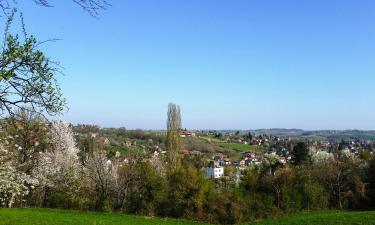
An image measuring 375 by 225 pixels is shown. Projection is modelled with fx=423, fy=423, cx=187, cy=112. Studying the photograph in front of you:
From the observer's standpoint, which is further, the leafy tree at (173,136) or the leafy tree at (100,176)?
the leafy tree at (173,136)

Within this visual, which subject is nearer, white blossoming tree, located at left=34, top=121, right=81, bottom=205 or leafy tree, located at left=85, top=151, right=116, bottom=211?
leafy tree, located at left=85, top=151, right=116, bottom=211

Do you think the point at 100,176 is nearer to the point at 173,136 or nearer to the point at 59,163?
the point at 59,163

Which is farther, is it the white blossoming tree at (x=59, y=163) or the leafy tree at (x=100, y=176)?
the white blossoming tree at (x=59, y=163)

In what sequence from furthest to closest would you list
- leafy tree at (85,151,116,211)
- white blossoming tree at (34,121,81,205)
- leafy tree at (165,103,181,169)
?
leafy tree at (165,103,181,169), white blossoming tree at (34,121,81,205), leafy tree at (85,151,116,211)

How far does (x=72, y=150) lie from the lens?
45.8 metres

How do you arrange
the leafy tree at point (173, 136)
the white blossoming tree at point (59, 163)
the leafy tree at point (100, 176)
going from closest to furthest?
the leafy tree at point (100, 176), the white blossoming tree at point (59, 163), the leafy tree at point (173, 136)

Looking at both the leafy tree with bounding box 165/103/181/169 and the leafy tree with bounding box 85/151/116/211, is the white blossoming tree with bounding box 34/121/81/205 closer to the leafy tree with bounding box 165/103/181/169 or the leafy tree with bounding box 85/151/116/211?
the leafy tree with bounding box 85/151/116/211

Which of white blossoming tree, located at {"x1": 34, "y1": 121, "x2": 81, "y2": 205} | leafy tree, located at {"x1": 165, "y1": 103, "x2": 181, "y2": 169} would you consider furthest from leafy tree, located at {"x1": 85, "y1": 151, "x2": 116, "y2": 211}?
leafy tree, located at {"x1": 165, "y1": 103, "x2": 181, "y2": 169}

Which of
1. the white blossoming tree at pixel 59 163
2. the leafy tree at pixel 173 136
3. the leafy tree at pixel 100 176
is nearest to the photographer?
the leafy tree at pixel 100 176

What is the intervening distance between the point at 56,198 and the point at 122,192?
625cm

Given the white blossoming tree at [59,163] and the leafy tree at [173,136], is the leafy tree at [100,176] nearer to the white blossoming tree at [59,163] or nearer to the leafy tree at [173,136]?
the white blossoming tree at [59,163]

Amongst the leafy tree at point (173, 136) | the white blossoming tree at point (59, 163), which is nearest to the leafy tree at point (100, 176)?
the white blossoming tree at point (59, 163)

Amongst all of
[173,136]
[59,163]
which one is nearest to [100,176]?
[59,163]

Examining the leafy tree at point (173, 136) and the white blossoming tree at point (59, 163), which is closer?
the white blossoming tree at point (59, 163)
